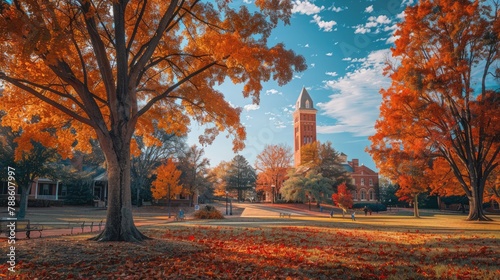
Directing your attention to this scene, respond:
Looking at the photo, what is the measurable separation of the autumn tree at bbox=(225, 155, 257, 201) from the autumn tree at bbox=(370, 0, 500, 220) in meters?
46.7

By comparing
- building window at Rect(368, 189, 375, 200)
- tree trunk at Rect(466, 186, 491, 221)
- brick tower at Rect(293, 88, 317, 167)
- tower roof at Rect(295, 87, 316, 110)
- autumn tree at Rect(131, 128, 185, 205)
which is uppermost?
tower roof at Rect(295, 87, 316, 110)

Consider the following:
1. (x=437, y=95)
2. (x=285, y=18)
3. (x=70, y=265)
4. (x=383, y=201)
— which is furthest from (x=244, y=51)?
(x=383, y=201)

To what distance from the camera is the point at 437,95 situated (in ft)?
77.5

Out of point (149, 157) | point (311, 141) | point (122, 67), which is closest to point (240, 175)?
point (149, 157)

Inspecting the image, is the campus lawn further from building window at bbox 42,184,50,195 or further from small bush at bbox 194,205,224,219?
building window at bbox 42,184,50,195

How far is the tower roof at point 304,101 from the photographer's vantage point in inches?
3676

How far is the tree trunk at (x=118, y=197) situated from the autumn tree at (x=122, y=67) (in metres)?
0.03

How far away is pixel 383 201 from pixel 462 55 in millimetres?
55616

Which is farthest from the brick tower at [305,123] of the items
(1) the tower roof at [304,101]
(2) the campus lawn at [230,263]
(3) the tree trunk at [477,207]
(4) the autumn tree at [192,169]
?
(2) the campus lawn at [230,263]

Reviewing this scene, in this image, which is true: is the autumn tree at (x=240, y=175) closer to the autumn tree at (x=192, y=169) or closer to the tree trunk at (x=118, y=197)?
the autumn tree at (x=192, y=169)

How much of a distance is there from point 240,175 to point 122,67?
2417 inches

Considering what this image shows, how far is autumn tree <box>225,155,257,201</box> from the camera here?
69.1 m

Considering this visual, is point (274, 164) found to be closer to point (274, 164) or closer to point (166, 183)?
point (274, 164)

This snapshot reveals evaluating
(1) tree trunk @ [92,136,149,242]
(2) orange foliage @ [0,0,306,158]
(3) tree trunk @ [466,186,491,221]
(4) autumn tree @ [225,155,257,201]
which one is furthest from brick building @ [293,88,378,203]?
(1) tree trunk @ [92,136,149,242]
